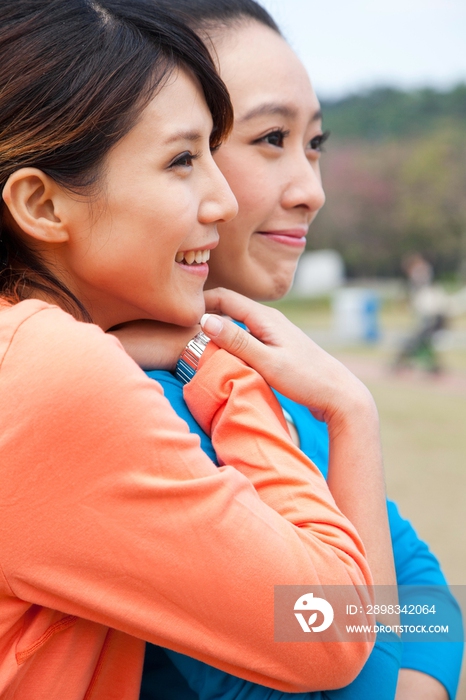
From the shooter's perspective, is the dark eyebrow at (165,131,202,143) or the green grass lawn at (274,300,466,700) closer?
the dark eyebrow at (165,131,202,143)

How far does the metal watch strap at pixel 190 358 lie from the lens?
1443mm

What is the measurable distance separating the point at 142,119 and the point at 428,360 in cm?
1185

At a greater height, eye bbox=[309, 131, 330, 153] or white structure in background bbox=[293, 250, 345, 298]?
eye bbox=[309, 131, 330, 153]

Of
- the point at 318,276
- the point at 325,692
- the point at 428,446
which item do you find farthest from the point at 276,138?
the point at 318,276

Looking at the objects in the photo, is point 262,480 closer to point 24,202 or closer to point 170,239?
point 170,239

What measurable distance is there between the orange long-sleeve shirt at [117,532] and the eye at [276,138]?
0.91m

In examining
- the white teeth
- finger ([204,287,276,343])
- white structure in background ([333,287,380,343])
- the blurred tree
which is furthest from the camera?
the blurred tree

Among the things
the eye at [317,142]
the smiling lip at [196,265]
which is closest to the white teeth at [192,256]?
the smiling lip at [196,265]

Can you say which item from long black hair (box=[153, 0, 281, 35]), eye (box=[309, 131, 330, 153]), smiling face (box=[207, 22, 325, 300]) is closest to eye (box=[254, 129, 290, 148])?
smiling face (box=[207, 22, 325, 300])

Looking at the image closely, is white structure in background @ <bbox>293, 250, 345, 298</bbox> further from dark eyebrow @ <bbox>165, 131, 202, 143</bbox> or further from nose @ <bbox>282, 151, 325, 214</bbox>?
dark eyebrow @ <bbox>165, 131, 202, 143</bbox>

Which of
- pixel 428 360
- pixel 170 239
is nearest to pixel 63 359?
pixel 170 239

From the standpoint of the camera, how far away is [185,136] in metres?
1.32

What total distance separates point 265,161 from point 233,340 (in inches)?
23.6

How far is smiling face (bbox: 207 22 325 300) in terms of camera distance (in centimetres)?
176
